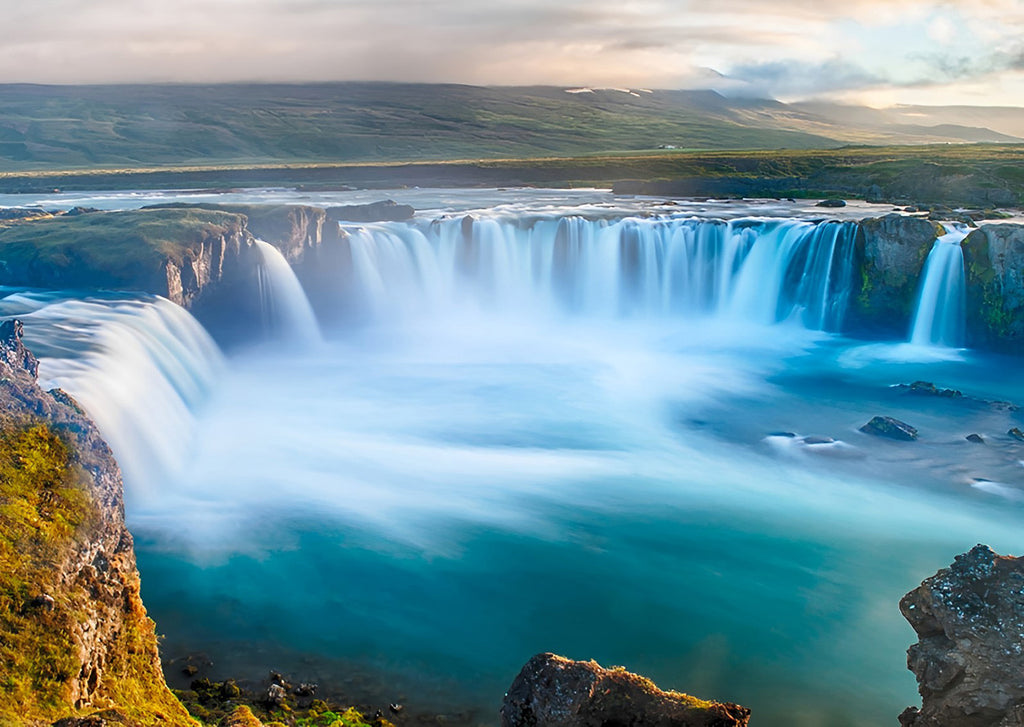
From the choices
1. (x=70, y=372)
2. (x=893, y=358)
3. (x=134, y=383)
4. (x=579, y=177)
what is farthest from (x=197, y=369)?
(x=579, y=177)

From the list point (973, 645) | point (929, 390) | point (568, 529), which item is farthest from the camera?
point (929, 390)

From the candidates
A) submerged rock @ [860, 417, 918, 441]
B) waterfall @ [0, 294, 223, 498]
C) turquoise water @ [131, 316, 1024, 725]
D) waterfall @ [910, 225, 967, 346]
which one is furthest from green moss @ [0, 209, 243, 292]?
waterfall @ [910, 225, 967, 346]

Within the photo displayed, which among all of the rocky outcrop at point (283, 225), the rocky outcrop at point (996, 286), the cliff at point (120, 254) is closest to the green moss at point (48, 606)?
the cliff at point (120, 254)

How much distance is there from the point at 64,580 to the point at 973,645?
8.37 meters

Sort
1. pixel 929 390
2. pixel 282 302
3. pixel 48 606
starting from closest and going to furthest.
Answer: pixel 48 606 → pixel 929 390 → pixel 282 302

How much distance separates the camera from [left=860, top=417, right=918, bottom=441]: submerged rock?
24.4 m

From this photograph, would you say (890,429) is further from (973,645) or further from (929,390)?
(973,645)

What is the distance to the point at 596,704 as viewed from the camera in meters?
8.35

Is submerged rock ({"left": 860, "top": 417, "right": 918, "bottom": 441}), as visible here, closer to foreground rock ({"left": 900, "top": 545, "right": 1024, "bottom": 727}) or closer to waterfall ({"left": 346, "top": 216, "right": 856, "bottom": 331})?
waterfall ({"left": 346, "top": 216, "right": 856, "bottom": 331})

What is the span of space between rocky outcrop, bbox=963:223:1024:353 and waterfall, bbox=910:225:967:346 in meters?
0.34

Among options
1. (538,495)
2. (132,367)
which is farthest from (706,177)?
(132,367)

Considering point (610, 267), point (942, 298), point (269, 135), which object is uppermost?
point (269, 135)

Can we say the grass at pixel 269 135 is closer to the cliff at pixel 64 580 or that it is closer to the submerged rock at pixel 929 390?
the submerged rock at pixel 929 390

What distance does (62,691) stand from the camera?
23.8 ft
